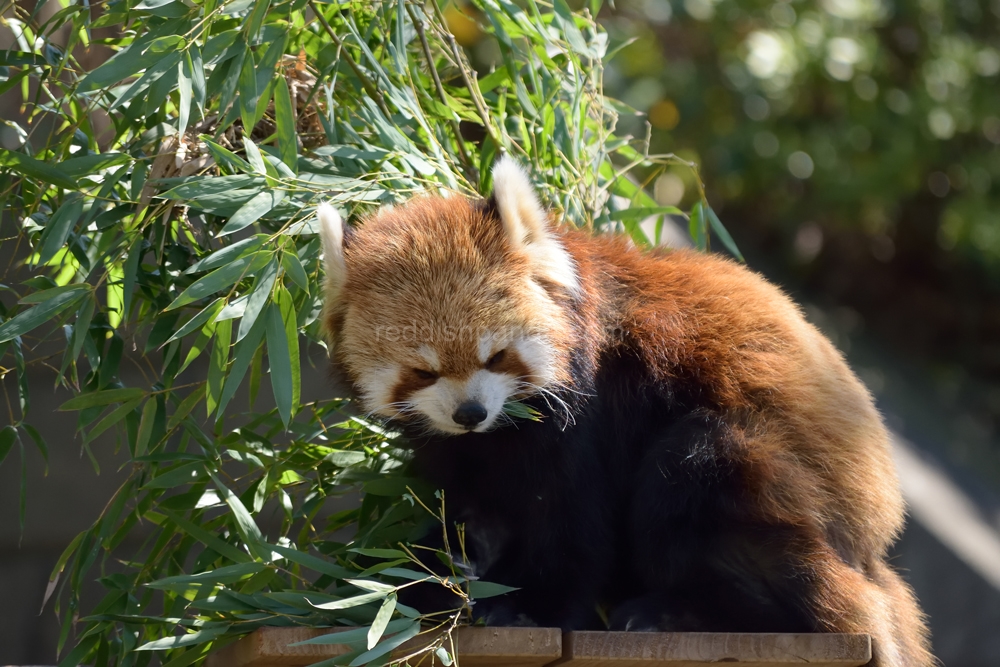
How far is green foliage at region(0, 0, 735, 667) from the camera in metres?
2.19

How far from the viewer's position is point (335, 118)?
9.45 feet

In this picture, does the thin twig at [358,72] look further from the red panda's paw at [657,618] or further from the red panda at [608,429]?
the red panda's paw at [657,618]

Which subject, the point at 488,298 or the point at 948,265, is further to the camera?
the point at 948,265

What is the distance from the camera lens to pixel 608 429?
2463 millimetres

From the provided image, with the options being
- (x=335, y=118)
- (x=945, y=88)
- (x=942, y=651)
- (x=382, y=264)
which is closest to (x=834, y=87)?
(x=945, y=88)

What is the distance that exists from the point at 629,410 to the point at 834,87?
531 cm

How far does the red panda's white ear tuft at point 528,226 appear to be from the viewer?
2385mm

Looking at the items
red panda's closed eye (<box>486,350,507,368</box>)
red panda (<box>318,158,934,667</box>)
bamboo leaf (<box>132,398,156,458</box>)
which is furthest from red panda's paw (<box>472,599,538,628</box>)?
bamboo leaf (<box>132,398,156,458</box>)

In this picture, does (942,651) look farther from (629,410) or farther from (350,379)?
(350,379)

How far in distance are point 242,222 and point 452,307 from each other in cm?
50

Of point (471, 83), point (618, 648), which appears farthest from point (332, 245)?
point (618, 648)

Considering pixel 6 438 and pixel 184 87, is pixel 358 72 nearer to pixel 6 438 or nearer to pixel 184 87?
pixel 184 87

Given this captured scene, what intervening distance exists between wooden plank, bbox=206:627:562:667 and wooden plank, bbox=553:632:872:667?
0.07m

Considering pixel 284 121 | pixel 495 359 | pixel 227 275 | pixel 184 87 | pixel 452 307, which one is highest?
pixel 184 87
